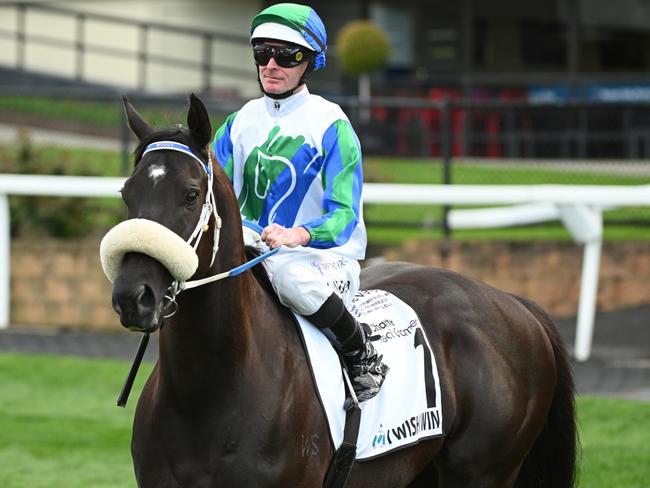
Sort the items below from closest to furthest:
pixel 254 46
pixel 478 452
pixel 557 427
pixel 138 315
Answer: pixel 138 315
pixel 254 46
pixel 478 452
pixel 557 427

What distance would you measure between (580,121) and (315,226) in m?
9.59

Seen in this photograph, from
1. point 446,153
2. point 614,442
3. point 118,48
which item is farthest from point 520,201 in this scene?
point 118,48

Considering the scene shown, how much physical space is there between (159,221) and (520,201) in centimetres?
622

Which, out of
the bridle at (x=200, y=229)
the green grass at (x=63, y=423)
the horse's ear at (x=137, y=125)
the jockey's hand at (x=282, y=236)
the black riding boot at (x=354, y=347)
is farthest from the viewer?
the green grass at (x=63, y=423)

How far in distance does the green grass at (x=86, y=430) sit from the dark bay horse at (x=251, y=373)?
5.65 feet

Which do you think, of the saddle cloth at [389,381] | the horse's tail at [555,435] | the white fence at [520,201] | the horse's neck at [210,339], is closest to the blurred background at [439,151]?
the white fence at [520,201]

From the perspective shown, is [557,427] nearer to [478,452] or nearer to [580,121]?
[478,452]

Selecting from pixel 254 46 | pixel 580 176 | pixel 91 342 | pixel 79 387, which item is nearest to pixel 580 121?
pixel 580 176

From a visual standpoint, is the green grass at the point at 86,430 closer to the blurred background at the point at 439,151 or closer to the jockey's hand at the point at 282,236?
the blurred background at the point at 439,151

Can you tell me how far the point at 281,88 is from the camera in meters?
4.29

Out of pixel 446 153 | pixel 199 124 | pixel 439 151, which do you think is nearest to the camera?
pixel 199 124

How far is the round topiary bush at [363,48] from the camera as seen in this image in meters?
19.7

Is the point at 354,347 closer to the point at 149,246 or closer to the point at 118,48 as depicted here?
the point at 149,246

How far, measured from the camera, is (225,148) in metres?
4.38
